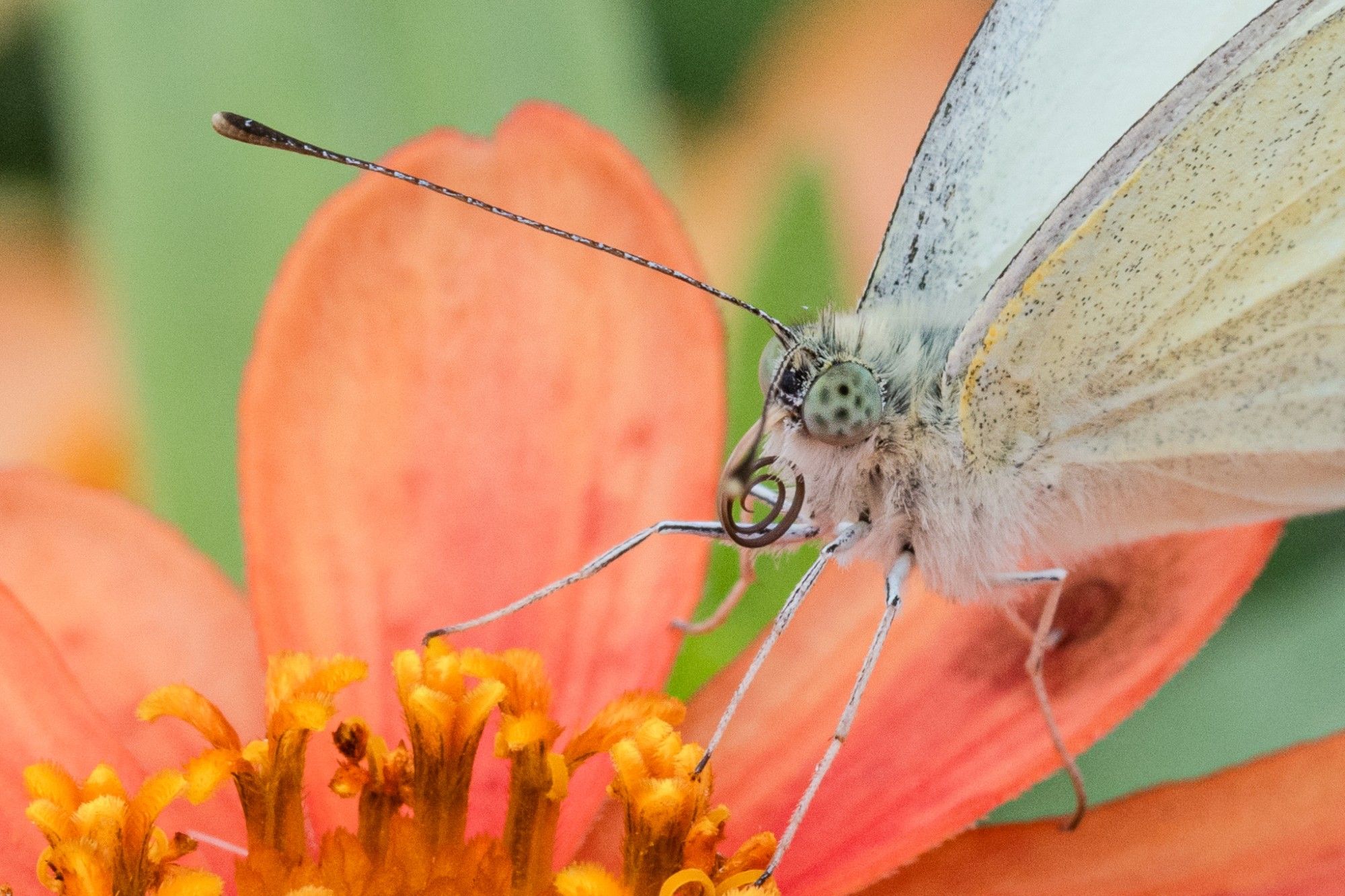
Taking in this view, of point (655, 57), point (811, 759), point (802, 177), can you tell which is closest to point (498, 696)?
point (811, 759)

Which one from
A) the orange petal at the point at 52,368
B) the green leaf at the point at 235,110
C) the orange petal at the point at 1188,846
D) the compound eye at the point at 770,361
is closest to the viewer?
the orange petal at the point at 1188,846

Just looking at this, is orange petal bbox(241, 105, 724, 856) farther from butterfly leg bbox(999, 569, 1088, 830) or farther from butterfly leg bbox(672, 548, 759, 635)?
Result: butterfly leg bbox(999, 569, 1088, 830)

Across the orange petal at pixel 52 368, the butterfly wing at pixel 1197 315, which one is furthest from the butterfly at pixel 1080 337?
the orange petal at pixel 52 368

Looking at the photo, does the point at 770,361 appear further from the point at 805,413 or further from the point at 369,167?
the point at 369,167

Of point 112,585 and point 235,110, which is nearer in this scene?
point 112,585

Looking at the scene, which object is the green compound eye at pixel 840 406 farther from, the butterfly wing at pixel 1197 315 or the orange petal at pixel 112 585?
the orange petal at pixel 112 585

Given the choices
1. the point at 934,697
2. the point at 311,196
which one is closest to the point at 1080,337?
the point at 934,697

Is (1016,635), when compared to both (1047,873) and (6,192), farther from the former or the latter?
(6,192)
